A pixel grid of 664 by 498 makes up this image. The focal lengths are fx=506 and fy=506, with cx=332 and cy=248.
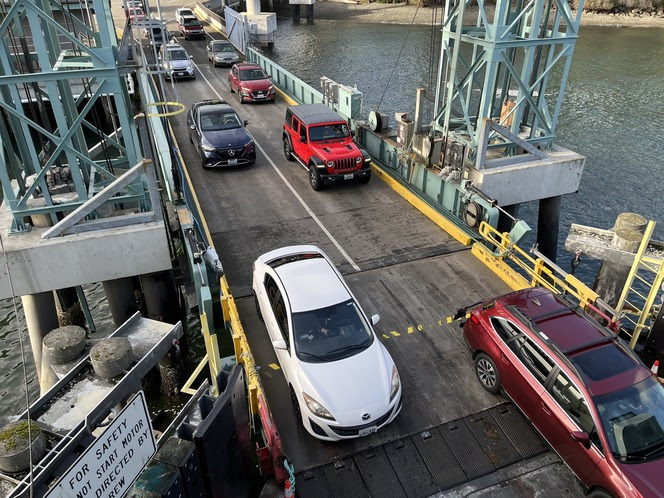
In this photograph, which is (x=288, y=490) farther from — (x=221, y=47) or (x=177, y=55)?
(x=221, y=47)

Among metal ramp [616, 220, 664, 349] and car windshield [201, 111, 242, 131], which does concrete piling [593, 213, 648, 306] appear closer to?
metal ramp [616, 220, 664, 349]

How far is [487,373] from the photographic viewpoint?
8102mm

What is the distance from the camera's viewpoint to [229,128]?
655 inches

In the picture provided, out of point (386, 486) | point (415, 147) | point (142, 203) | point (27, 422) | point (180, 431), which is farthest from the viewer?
point (415, 147)

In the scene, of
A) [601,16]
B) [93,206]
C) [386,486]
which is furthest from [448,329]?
[601,16]

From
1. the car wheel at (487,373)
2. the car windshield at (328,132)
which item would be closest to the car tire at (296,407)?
the car wheel at (487,373)

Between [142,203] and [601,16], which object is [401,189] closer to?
[142,203]

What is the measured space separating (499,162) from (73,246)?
10502 mm

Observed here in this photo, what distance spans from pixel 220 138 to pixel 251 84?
8402 mm

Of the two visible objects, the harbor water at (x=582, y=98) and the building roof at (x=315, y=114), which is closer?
the building roof at (x=315, y=114)

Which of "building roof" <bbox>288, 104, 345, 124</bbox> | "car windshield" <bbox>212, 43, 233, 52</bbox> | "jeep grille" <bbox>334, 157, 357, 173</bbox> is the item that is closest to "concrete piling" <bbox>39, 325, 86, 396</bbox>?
"jeep grille" <bbox>334, 157, 357, 173</bbox>

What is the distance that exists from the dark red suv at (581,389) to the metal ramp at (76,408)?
16.0 feet

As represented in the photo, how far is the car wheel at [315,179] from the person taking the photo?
14.6 metres

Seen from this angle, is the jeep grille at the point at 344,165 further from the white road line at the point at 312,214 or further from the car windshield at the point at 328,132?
the white road line at the point at 312,214
